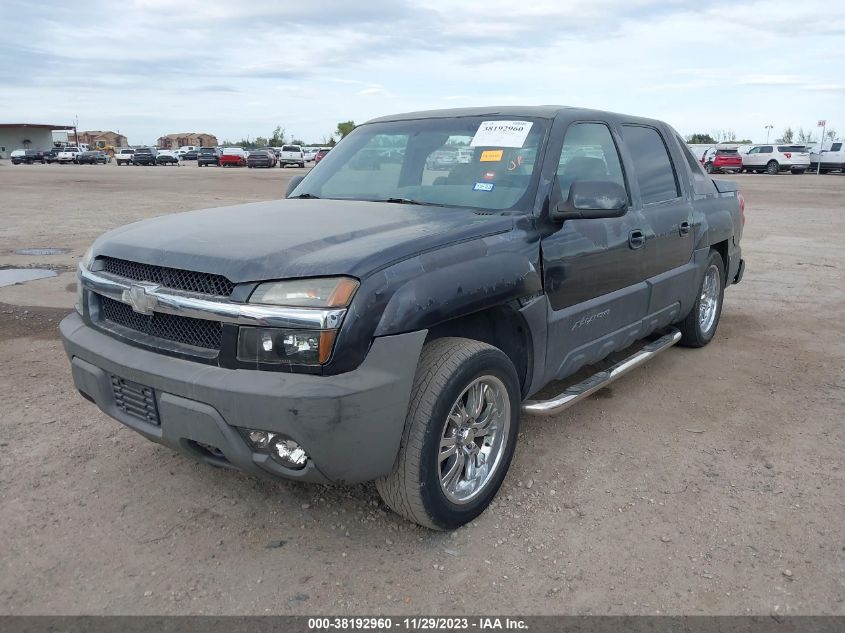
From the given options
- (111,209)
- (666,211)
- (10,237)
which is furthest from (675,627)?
(111,209)

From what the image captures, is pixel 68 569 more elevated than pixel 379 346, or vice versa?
pixel 379 346

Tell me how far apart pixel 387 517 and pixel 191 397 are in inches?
42.4

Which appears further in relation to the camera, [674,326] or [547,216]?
[674,326]

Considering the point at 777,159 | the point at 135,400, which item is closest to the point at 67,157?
the point at 777,159

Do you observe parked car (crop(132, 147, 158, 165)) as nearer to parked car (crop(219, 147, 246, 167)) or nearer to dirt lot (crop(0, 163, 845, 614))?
parked car (crop(219, 147, 246, 167))

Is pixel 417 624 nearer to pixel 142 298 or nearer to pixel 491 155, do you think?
pixel 142 298

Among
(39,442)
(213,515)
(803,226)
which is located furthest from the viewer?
(803,226)

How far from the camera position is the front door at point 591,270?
3447 mm

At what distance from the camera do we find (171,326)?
9.04ft

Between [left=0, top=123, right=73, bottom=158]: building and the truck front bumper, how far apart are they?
9530cm

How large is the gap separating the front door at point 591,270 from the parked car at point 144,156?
183ft

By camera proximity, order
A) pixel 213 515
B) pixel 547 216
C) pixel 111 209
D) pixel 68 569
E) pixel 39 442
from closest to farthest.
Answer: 1. pixel 68 569
2. pixel 213 515
3. pixel 547 216
4. pixel 39 442
5. pixel 111 209

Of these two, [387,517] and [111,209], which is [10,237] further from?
[387,517]

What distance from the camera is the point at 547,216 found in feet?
11.1
